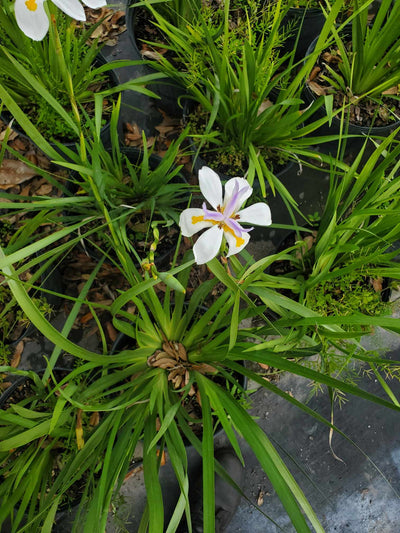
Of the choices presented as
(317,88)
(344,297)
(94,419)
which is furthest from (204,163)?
(94,419)

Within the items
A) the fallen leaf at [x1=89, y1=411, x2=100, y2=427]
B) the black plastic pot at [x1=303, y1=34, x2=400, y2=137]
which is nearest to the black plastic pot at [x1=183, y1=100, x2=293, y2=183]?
the black plastic pot at [x1=303, y1=34, x2=400, y2=137]

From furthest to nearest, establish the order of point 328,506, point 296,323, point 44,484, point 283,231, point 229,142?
point 283,231
point 328,506
point 229,142
point 44,484
point 296,323

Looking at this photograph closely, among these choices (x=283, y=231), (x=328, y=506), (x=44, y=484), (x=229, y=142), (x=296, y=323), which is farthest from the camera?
(x=283, y=231)

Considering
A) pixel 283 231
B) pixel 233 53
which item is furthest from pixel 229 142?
pixel 283 231

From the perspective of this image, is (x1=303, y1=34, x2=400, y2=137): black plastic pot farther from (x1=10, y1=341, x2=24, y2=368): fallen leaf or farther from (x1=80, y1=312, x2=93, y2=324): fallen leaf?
(x1=10, y1=341, x2=24, y2=368): fallen leaf

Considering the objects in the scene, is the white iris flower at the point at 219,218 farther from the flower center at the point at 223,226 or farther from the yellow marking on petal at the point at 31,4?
the yellow marking on petal at the point at 31,4

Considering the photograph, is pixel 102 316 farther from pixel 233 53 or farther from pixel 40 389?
pixel 233 53
